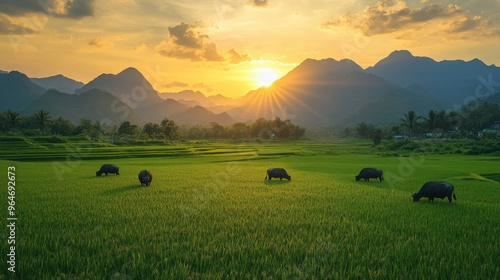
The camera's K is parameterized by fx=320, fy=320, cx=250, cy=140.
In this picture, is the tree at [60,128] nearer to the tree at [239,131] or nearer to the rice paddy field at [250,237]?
the tree at [239,131]

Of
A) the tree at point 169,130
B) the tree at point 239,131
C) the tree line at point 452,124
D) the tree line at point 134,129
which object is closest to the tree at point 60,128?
the tree line at point 134,129

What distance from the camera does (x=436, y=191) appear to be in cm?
1379

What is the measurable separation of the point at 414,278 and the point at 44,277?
6090 millimetres

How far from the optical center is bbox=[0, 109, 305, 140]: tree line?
345ft

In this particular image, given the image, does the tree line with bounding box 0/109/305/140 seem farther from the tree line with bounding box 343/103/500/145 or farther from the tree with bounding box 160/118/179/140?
the tree line with bounding box 343/103/500/145

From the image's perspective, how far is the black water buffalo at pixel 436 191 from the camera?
1357cm

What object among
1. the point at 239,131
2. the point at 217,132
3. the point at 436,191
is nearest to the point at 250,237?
the point at 436,191

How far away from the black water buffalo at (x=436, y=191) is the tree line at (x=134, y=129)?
3820 inches

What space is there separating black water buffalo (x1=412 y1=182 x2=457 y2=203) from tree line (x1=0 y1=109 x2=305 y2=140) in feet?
318

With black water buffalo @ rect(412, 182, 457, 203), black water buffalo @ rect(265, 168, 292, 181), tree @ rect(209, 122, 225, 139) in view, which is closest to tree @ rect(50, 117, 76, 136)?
tree @ rect(209, 122, 225, 139)

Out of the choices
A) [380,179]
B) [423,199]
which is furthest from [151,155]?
[423,199]

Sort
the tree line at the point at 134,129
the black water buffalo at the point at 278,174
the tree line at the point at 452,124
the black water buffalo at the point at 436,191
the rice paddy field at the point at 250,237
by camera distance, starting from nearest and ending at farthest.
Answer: the rice paddy field at the point at 250,237, the black water buffalo at the point at 436,191, the black water buffalo at the point at 278,174, the tree line at the point at 134,129, the tree line at the point at 452,124

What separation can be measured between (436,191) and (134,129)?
128 m

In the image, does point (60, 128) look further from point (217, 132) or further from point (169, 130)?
point (217, 132)
